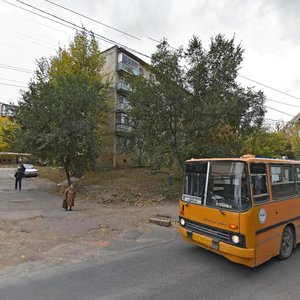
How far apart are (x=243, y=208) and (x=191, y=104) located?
1157cm

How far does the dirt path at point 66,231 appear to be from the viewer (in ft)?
→ 21.6

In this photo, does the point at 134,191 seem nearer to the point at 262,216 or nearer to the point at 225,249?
the point at 225,249

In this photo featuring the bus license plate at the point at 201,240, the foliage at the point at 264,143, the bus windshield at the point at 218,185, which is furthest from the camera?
the foliage at the point at 264,143

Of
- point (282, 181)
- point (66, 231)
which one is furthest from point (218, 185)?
point (66, 231)

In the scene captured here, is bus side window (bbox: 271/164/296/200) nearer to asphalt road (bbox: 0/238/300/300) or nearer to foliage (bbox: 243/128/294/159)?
asphalt road (bbox: 0/238/300/300)

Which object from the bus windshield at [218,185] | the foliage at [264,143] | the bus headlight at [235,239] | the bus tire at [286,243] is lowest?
the bus tire at [286,243]

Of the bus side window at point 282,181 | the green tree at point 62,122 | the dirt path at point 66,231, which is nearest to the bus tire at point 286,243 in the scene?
the bus side window at point 282,181

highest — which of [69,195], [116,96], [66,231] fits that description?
[116,96]

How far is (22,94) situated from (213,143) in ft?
46.3

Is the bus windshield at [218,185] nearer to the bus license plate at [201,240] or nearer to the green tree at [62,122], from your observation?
the bus license plate at [201,240]

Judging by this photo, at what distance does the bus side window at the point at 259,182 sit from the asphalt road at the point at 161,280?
1.55 m

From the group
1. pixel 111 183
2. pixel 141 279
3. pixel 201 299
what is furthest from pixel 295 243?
pixel 111 183

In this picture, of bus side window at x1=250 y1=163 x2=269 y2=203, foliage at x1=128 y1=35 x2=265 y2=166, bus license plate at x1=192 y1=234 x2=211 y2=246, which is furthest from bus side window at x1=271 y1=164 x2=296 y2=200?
foliage at x1=128 y1=35 x2=265 y2=166

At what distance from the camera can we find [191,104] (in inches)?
635
